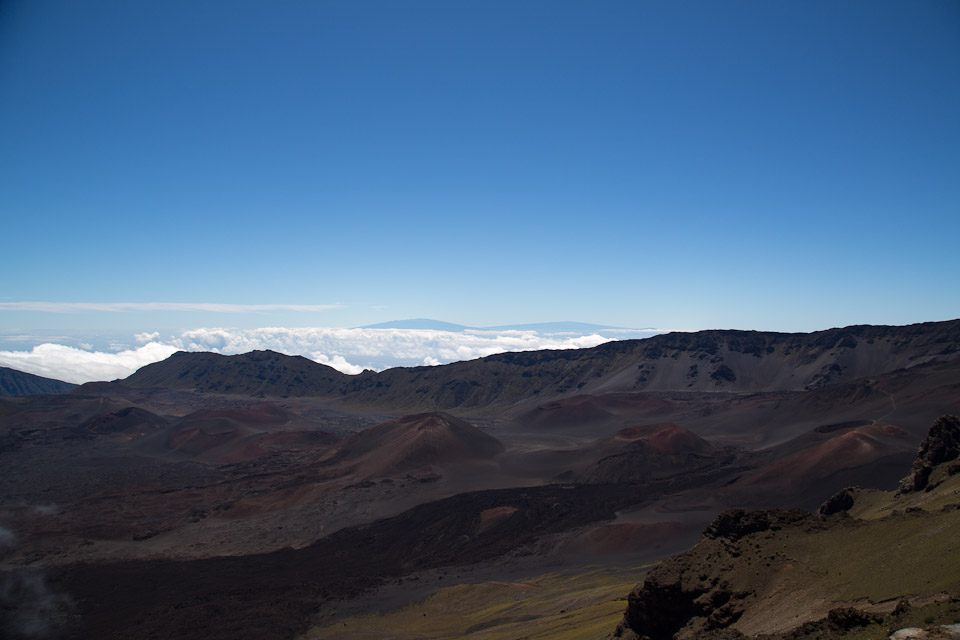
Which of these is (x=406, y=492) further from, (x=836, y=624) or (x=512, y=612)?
(x=836, y=624)

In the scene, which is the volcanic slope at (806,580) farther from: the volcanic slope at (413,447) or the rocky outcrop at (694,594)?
the volcanic slope at (413,447)

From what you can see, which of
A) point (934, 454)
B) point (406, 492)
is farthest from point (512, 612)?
point (406, 492)

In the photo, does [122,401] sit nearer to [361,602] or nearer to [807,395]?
[361,602]

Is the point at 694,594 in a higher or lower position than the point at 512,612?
higher

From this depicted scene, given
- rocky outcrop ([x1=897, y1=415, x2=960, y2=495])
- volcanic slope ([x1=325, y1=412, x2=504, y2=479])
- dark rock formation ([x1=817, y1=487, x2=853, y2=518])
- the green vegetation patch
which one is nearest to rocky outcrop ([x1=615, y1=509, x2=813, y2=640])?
the green vegetation patch

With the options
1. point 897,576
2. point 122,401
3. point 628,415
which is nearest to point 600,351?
point 628,415
